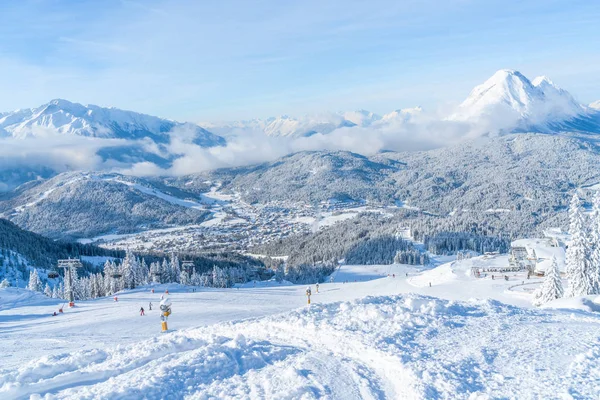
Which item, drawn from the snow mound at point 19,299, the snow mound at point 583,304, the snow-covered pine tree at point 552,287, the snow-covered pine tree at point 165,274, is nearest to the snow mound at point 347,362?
the snow mound at point 583,304

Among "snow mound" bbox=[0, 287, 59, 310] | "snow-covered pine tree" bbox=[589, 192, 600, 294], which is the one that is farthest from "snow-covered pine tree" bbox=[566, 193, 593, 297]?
"snow mound" bbox=[0, 287, 59, 310]

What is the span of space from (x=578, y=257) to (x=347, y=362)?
35.1m

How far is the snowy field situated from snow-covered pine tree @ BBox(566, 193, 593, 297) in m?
17.3

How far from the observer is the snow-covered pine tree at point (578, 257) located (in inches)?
1561

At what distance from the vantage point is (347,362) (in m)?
15.0

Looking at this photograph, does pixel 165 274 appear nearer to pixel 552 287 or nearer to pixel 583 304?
pixel 552 287

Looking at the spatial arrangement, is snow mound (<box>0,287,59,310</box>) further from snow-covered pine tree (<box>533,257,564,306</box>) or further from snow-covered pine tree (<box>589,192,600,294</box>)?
snow-covered pine tree (<box>589,192,600,294</box>)

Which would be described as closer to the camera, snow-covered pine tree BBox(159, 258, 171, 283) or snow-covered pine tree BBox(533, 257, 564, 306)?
snow-covered pine tree BBox(533, 257, 564, 306)

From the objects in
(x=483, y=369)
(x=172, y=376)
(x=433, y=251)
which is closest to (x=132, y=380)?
(x=172, y=376)

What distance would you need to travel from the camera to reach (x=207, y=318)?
29719 millimetres

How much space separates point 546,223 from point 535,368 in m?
213

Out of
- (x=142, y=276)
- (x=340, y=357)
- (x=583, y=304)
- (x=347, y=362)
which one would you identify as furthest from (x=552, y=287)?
(x=142, y=276)

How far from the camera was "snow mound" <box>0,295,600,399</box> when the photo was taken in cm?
1256

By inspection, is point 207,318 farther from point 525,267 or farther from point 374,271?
point 374,271
